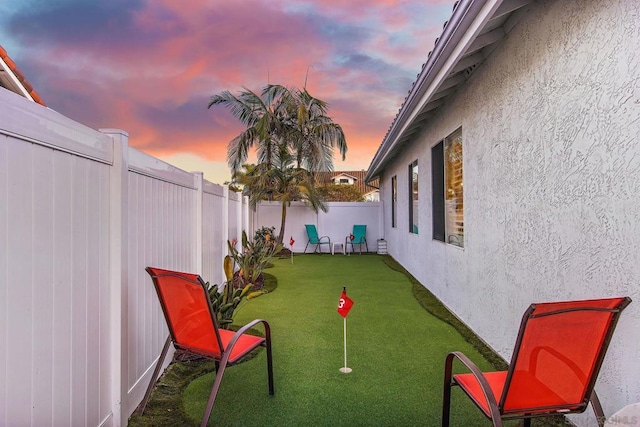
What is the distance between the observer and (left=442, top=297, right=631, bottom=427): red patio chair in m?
1.49

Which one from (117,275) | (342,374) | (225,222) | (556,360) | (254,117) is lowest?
(342,374)

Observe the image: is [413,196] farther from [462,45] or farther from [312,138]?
[312,138]

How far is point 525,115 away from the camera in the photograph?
2.96 m

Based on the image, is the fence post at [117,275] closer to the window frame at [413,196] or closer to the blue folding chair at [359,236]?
the window frame at [413,196]

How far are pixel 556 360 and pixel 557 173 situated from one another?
57.6 inches

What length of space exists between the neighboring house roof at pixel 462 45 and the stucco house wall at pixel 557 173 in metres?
0.13

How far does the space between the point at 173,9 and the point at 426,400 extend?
6.79 metres

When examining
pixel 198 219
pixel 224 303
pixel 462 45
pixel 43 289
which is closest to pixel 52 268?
pixel 43 289

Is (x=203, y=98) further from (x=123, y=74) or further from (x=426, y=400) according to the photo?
(x=426, y=400)

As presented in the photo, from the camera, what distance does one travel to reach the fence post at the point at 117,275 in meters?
2.17

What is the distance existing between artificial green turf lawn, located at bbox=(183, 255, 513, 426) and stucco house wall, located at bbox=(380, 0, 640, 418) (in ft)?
2.36

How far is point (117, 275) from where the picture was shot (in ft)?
7.13

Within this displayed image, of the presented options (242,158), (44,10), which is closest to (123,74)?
(44,10)

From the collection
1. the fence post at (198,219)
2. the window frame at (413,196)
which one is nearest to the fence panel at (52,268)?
the fence post at (198,219)
